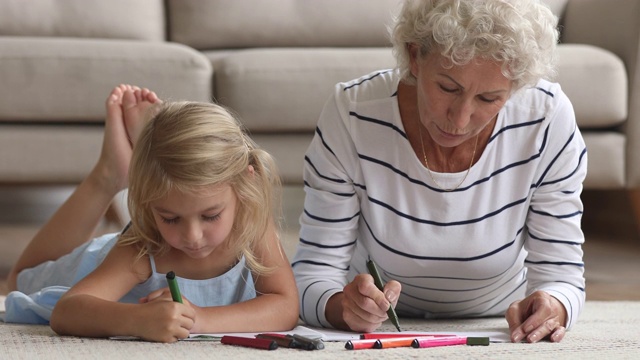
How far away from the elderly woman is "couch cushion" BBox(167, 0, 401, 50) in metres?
1.47

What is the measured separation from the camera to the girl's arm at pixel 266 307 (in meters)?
1.28

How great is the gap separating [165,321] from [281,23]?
1.88m

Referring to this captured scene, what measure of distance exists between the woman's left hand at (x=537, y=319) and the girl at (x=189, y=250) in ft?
1.00

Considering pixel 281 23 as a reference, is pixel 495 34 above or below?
above

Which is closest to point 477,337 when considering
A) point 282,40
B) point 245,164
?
point 245,164

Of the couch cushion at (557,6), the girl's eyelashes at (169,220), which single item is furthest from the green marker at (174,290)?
the couch cushion at (557,6)

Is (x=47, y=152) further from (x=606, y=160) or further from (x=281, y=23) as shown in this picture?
(x=606, y=160)

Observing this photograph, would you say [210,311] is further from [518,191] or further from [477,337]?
[518,191]

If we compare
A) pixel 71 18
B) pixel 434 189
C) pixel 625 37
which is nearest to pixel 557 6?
pixel 625 37

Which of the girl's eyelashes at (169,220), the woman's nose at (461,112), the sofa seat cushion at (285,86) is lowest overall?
the sofa seat cushion at (285,86)

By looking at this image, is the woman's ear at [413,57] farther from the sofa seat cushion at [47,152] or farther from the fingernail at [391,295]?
the sofa seat cushion at [47,152]

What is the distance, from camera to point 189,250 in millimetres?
1335

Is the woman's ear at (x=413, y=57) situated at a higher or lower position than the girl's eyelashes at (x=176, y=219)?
higher

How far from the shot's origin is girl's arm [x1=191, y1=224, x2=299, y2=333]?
128cm
